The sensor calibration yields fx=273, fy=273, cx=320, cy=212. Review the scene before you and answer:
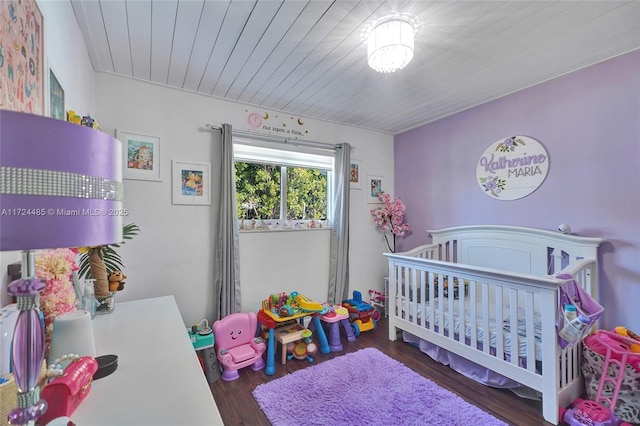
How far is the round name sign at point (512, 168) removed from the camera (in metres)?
2.29

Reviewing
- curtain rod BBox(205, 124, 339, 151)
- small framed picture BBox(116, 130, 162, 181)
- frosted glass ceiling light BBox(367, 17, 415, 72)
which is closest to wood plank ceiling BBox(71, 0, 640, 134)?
frosted glass ceiling light BBox(367, 17, 415, 72)

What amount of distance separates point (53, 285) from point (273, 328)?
163 centimetres

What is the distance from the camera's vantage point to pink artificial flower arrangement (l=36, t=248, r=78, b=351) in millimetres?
808

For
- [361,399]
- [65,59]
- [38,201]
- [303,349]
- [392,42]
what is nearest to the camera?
[38,201]

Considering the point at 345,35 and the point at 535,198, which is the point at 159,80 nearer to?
the point at 345,35

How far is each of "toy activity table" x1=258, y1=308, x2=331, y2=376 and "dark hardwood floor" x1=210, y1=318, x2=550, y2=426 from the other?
5 centimetres

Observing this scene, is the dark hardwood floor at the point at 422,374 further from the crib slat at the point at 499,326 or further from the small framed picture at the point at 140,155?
the small framed picture at the point at 140,155

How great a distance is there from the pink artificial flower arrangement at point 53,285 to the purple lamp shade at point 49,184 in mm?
489

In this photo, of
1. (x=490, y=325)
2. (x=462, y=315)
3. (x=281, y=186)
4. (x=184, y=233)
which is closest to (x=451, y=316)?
(x=462, y=315)

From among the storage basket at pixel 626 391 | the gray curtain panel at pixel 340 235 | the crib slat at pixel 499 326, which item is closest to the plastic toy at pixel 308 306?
the gray curtain panel at pixel 340 235

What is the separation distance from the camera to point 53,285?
2.72ft

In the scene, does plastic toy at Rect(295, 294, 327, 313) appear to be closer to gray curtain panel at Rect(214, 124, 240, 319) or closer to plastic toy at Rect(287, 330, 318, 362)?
plastic toy at Rect(287, 330, 318, 362)

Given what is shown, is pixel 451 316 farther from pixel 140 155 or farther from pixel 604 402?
pixel 140 155

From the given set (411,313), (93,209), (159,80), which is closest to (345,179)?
(411,313)
